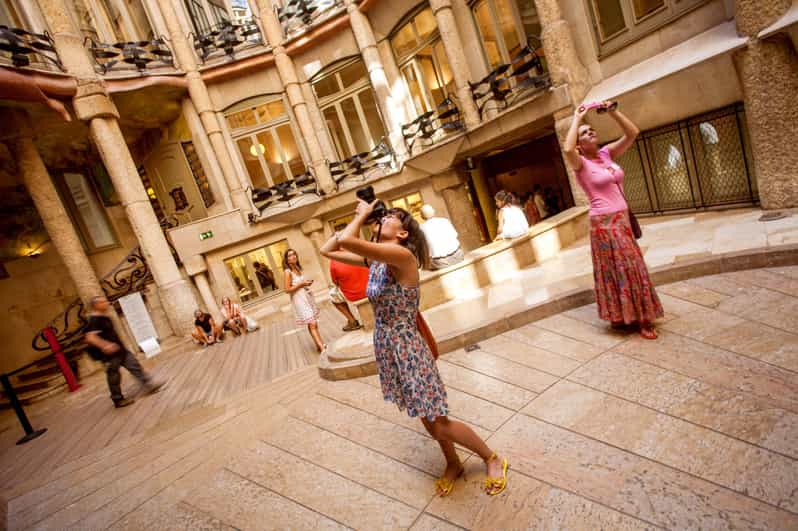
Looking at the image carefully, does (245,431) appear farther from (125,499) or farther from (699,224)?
(699,224)

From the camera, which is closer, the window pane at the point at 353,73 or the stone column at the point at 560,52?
the stone column at the point at 560,52

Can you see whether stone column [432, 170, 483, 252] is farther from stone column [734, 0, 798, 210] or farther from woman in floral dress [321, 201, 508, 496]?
woman in floral dress [321, 201, 508, 496]

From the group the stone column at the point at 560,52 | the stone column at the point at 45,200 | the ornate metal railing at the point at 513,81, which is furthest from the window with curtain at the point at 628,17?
the stone column at the point at 45,200

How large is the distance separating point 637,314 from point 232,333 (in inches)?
397

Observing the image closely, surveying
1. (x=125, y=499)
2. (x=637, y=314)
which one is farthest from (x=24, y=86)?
A: (x=637, y=314)

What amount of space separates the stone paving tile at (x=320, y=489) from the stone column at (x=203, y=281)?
9329mm

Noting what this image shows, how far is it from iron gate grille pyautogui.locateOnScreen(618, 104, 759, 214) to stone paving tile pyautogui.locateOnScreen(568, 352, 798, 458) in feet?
16.0

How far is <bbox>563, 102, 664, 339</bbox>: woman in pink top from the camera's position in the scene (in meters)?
3.08

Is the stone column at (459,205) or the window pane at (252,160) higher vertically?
the window pane at (252,160)

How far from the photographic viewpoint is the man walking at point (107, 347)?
19.5 ft

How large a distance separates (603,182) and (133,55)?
1299cm

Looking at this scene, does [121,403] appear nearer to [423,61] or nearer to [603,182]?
[603,182]

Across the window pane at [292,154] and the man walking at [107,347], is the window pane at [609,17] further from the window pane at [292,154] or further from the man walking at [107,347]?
the man walking at [107,347]

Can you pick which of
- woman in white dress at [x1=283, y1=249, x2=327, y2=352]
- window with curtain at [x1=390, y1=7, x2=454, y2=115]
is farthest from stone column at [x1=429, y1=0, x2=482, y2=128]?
woman in white dress at [x1=283, y1=249, x2=327, y2=352]
